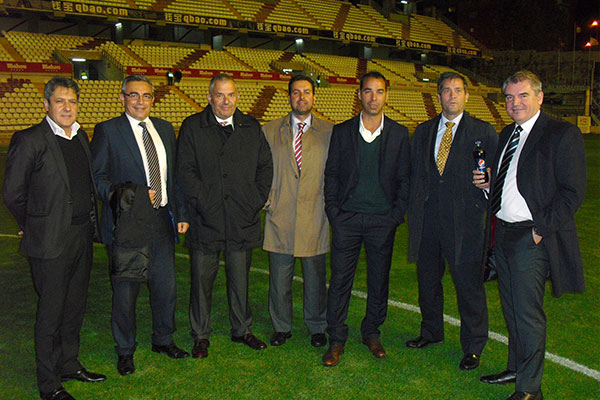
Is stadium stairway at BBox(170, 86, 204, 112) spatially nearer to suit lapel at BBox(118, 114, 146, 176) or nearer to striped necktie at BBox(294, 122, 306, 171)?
striped necktie at BBox(294, 122, 306, 171)

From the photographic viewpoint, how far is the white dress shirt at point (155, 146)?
3854mm

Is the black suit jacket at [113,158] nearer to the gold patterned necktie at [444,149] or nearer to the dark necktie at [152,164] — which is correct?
the dark necktie at [152,164]

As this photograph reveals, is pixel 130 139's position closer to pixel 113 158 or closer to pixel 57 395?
pixel 113 158

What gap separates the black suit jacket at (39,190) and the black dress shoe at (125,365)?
1072 millimetres

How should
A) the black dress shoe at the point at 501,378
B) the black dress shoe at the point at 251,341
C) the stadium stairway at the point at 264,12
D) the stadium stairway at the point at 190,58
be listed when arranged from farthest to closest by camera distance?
the stadium stairway at the point at 264,12, the stadium stairway at the point at 190,58, the black dress shoe at the point at 251,341, the black dress shoe at the point at 501,378

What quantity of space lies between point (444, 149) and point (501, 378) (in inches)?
67.6

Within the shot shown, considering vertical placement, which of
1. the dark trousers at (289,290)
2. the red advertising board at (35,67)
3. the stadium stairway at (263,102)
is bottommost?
the dark trousers at (289,290)

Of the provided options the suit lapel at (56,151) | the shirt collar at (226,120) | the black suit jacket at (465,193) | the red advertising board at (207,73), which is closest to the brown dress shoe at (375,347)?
the black suit jacket at (465,193)

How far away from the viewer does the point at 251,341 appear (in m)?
4.31

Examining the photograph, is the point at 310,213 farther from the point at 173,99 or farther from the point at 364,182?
the point at 173,99

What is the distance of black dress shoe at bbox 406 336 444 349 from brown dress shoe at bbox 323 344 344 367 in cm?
60

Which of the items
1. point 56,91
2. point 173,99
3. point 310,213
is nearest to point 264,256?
point 310,213

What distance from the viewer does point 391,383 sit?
3633 millimetres

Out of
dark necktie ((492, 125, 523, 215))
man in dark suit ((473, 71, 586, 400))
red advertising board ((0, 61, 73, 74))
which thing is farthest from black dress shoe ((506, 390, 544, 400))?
red advertising board ((0, 61, 73, 74))
